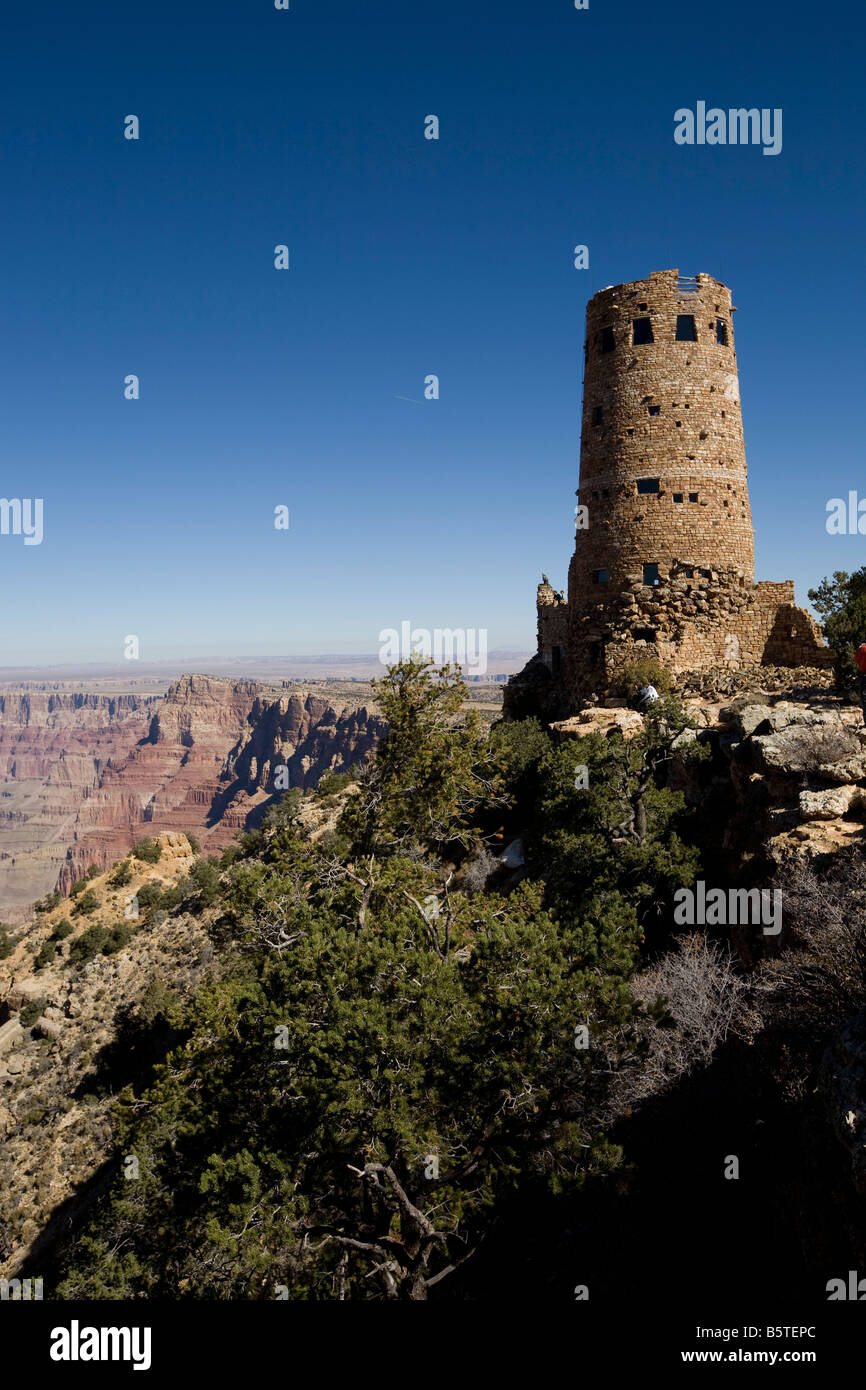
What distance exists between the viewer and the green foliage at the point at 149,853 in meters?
48.8

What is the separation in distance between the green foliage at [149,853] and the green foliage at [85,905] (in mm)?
5046

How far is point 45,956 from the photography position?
126 ft

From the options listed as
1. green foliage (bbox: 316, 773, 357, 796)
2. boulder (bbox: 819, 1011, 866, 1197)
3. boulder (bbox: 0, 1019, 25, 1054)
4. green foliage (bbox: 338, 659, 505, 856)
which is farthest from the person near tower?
boulder (bbox: 0, 1019, 25, 1054)

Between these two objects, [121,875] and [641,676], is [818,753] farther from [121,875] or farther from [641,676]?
[121,875]

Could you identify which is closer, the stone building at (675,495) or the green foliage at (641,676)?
the green foliage at (641,676)

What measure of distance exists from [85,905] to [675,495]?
38.2 m

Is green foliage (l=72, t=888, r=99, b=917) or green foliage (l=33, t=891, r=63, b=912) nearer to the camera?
green foliage (l=72, t=888, r=99, b=917)

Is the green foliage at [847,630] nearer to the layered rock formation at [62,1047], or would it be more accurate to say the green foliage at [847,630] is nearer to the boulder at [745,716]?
the boulder at [745,716]

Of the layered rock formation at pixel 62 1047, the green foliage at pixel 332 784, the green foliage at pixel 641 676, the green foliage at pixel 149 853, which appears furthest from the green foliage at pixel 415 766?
the green foliage at pixel 149 853

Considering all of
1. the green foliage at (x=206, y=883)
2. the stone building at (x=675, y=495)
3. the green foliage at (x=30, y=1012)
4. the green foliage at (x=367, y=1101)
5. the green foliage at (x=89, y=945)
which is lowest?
the green foliage at (x=30, y=1012)

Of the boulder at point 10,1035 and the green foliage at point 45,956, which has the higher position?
the green foliage at point 45,956

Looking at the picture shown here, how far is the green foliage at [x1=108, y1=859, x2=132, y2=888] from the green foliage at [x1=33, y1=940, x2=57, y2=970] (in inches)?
266

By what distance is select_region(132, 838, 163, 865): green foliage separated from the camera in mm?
48781

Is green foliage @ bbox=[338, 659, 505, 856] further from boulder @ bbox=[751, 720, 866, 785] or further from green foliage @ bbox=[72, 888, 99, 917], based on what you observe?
green foliage @ bbox=[72, 888, 99, 917]
